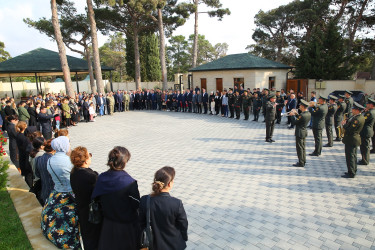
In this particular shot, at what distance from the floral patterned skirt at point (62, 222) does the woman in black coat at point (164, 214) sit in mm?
1379

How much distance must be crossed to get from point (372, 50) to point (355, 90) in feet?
29.6

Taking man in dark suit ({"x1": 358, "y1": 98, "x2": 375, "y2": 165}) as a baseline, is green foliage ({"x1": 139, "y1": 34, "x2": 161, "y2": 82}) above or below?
above

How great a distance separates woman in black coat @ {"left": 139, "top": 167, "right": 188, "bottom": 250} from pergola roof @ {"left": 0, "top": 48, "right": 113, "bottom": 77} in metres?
26.9

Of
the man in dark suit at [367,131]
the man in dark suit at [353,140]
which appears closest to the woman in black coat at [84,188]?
the man in dark suit at [353,140]

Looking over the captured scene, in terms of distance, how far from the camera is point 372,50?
80.5 feet

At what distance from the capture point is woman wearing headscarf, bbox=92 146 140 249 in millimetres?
2820

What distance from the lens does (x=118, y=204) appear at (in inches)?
111

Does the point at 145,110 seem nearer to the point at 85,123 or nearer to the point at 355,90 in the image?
the point at 85,123

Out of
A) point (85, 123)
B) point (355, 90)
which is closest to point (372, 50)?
point (355, 90)

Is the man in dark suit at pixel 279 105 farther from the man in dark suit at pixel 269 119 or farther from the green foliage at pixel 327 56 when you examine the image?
the green foliage at pixel 327 56

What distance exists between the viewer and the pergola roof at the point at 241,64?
21516 millimetres

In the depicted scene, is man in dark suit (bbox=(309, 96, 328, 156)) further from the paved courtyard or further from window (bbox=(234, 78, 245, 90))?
window (bbox=(234, 78, 245, 90))

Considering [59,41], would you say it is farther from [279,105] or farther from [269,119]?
[269,119]

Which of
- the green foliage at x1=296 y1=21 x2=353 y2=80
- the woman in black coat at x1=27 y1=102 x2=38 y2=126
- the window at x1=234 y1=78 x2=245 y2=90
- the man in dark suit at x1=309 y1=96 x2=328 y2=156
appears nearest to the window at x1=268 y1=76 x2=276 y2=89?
the window at x1=234 y1=78 x2=245 y2=90
